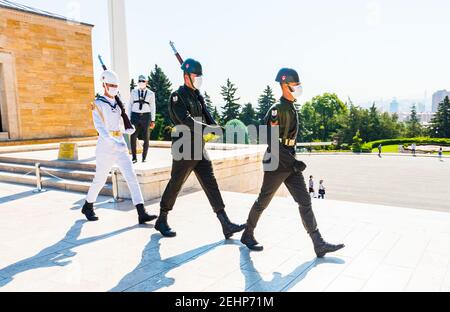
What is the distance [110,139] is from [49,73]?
16.2 meters

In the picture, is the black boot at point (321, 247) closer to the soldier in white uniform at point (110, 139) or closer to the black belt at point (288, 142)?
the black belt at point (288, 142)

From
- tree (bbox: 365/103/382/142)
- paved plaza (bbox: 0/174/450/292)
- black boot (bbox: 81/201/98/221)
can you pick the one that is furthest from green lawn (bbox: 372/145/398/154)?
black boot (bbox: 81/201/98/221)

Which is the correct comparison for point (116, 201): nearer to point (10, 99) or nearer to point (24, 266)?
point (24, 266)

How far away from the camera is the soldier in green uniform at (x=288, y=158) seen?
394cm

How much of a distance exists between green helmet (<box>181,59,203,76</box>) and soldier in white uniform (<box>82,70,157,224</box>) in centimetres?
137

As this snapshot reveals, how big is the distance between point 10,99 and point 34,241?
50.7 ft

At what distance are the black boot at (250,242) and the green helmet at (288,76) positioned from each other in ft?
5.82

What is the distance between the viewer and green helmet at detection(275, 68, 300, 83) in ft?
12.9

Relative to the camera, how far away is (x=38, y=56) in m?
18.6

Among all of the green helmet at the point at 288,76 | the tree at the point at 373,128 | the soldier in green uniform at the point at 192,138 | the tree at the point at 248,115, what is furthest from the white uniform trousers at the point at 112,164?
the tree at the point at 373,128

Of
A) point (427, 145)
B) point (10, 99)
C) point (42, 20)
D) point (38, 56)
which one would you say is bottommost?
point (427, 145)

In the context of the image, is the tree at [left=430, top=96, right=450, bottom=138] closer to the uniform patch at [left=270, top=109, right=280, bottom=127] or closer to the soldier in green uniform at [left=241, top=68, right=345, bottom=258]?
the soldier in green uniform at [left=241, top=68, right=345, bottom=258]

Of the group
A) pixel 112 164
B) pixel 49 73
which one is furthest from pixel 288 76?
pixel 49 73

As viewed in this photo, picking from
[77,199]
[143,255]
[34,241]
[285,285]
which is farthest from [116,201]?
[285,285]
